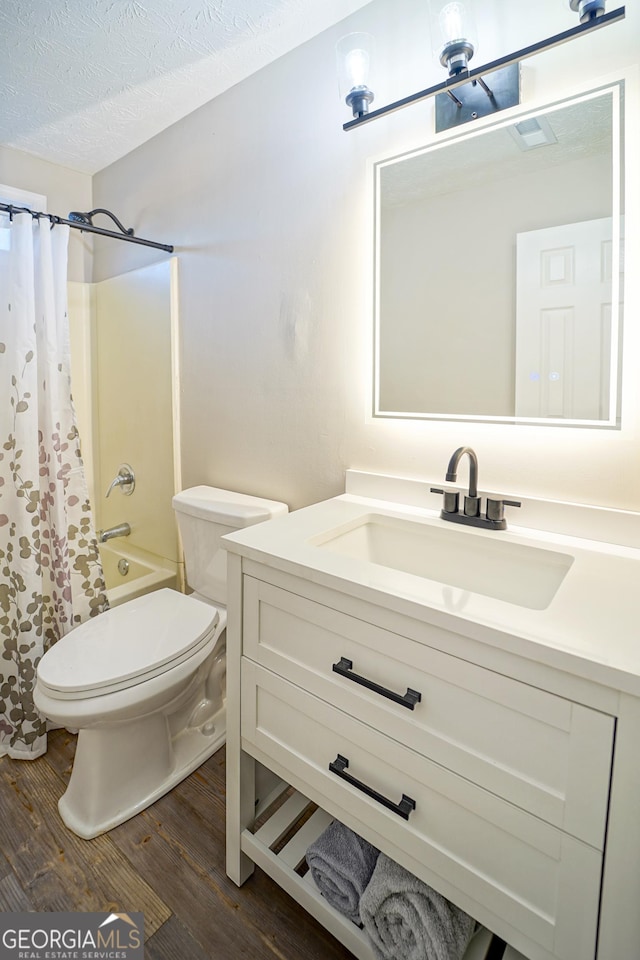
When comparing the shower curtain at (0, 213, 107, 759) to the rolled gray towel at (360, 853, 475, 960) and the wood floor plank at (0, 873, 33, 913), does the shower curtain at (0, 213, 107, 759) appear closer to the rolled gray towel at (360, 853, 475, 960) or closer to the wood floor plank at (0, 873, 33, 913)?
the wood floor plank at (0, 873, 33, 913)

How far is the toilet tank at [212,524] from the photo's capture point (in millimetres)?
1634

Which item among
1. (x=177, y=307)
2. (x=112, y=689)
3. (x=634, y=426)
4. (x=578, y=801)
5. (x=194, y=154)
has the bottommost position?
(x=112, y=689)

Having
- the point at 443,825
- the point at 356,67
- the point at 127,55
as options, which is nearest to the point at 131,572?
the point at 443,825

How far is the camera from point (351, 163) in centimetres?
146

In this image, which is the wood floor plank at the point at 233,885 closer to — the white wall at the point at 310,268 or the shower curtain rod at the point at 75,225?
the white wall at the point at 310,268

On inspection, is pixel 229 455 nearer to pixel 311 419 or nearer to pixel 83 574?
pixel 311 419

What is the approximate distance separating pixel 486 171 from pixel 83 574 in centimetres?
187

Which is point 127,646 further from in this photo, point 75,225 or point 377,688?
point 75,225

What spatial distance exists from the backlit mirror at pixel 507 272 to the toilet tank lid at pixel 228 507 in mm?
518

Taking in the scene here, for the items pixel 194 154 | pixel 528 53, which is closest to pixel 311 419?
pixel 528 53

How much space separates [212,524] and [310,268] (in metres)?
0.91

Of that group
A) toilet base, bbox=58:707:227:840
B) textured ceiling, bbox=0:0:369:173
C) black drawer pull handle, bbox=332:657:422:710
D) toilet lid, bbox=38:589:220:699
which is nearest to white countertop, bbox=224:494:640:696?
black drawer pull handle, bbox=332:657:422:710

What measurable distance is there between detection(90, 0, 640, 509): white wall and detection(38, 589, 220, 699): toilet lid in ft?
1.69

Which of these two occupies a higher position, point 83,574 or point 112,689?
point 83,574
